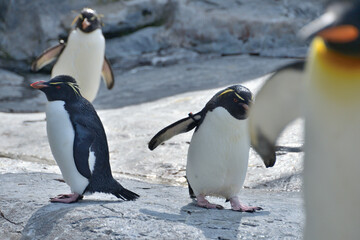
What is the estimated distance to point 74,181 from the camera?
11.1 feet

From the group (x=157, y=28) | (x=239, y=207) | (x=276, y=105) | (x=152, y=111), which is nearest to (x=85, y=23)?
(x=152, y=111)

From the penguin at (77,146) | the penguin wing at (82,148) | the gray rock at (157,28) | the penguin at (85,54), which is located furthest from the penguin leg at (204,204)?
the gray rock at (157,28)

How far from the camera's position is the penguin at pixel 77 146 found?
11.1 feet

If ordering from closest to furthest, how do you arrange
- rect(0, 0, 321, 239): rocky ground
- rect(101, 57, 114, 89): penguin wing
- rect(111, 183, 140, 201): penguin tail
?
rect(0, 0, 321, 239): rocky ground, rect(111, 183, 140, 201): penguin tail, rect(101, 57, 114, 89): penguin wing

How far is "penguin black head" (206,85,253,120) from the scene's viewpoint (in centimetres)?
329

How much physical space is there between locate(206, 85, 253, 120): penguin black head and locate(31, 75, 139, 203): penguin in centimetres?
69

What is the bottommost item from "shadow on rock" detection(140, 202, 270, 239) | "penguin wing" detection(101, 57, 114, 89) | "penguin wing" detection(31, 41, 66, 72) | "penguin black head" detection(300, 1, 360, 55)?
"penguin wing" detection(101, 57, 114, 89)

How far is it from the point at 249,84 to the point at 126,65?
2770mm

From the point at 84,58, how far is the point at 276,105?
14.8 feet

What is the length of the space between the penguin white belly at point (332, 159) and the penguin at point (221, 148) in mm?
1530

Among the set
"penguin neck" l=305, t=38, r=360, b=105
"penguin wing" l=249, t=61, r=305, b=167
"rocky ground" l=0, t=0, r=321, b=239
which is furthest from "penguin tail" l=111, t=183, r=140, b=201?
"penguin neck" l=305, t=38, r=360, b=105

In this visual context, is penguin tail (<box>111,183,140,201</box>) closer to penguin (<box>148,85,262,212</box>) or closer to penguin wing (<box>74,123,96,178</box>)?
penguin wing (<box>74,123,96,178</box>)

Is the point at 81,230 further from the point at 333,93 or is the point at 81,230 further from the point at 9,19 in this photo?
the point at 9,19

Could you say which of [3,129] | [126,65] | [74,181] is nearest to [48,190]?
[74,181]
